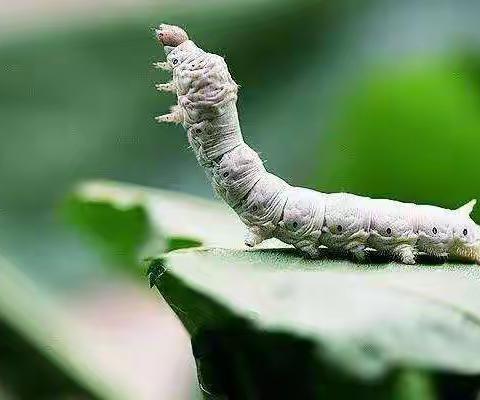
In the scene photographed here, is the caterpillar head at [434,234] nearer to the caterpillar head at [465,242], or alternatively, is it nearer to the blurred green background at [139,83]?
the caterpillar head at [465,242]

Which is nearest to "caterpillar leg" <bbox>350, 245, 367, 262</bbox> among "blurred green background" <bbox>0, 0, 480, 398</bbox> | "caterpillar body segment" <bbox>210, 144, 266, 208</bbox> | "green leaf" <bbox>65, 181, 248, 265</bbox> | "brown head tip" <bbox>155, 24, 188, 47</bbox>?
"caterpillar body segment" <bbox>210, 144, 266, 208</bbox>

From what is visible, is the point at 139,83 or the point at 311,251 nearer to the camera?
the point at 311,251

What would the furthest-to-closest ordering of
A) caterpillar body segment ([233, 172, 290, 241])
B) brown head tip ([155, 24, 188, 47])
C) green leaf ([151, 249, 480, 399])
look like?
brown head tip ([155, 24, 188, 47]) < caterpillar body segment ([233, 172, 290, 241]) < green leaf ([151, 249, 480, 399])

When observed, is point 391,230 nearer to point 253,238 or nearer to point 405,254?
point 405,254

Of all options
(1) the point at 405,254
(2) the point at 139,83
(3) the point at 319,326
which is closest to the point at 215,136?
(1) the point at 405,254

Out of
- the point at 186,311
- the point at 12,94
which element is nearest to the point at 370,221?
the point at 186,311

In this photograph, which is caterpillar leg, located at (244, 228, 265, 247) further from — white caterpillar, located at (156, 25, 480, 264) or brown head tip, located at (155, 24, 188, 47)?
brown head tip, located at (155, 24, 188, 47)

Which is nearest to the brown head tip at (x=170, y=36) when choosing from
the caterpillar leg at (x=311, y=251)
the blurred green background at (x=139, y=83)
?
the caterpillar leg at (x=311, y=251)
